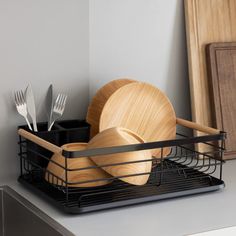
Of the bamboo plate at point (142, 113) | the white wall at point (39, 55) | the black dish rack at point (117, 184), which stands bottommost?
the black dish rack at point (117, 184)

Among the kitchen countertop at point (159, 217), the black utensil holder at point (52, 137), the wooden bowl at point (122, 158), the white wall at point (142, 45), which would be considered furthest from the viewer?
the white wall at point (142, 45)

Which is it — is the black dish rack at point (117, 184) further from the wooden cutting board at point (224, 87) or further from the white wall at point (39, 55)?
the wooden cutting board at point (224, 87)

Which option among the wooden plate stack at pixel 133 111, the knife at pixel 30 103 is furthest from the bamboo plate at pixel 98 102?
the knife at pixel 30 103

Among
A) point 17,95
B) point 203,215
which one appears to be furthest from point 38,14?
point 203,215

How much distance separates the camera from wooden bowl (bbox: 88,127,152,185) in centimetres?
126

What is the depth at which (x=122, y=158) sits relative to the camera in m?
1.25

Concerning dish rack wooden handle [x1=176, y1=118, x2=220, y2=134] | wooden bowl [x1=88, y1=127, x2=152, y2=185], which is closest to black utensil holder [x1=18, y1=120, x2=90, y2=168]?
wooden bowl [x1=88, y1=127, x2=152, y2=185]

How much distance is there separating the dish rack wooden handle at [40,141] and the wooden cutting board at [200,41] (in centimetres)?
50

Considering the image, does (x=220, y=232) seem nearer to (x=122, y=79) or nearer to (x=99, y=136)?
(x=99, y=136)

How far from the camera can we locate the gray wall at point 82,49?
4.69 ft

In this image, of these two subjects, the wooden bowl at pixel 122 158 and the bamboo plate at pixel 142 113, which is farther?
the bamboo plate at pixel 142 113

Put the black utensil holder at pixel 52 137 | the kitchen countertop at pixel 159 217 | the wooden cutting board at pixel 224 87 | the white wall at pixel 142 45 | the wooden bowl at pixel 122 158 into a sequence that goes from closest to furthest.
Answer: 1. the kitchen countertop at pixel 159 217
2. the wooden bowl at pixel 122 158
3. the black utensil holder at pixel 52 137
4. the white wall at pixel 142 45
5. the wooden cutting board at pixel 224 87

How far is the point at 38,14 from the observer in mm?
1440

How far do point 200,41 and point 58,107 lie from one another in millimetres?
452
